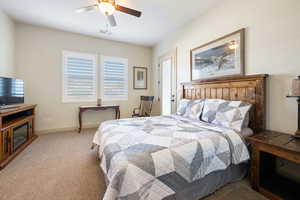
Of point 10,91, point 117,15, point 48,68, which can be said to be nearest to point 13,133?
point 10,91

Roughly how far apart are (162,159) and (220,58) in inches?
85.6

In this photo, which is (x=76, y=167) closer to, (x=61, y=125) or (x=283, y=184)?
(x=61, y=125)

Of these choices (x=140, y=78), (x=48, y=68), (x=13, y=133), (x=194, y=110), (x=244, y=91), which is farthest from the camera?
(x=140, y=78)

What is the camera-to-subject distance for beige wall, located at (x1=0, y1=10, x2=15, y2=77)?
8.89ft

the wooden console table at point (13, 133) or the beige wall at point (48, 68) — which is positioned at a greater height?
the beige wall at point (48, 68)

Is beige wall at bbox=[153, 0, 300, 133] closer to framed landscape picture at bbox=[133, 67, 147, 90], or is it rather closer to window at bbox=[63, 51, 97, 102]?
framed landscape picture at bbox=[133, 67, 147, 90]

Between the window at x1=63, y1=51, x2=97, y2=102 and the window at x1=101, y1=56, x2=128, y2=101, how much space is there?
10.6 inches

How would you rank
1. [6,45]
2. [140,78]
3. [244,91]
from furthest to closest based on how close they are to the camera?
[140,78], [6,45], [244,91]

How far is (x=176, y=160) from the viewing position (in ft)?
3.72

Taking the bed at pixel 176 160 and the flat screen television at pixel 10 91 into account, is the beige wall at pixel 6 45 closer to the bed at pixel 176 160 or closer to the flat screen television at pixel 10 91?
the flat screen television at pixel 10 91

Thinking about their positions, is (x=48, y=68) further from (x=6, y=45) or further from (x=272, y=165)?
(x=272, y=165)

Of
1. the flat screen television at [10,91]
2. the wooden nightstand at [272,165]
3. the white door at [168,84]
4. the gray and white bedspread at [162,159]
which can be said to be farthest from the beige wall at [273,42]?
the flat screen television at [10,91]

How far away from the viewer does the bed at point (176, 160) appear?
96 cm

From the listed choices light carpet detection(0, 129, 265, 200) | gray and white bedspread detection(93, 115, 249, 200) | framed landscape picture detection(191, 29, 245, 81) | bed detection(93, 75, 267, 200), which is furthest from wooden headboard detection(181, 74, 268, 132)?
light carpet detection(0, 129, 265, 200)
